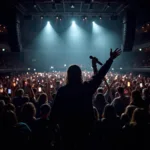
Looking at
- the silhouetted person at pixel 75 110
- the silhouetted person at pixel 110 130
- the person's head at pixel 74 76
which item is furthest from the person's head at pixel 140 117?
the person's head at pixel 74 76

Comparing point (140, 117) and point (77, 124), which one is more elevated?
point (77, 124)

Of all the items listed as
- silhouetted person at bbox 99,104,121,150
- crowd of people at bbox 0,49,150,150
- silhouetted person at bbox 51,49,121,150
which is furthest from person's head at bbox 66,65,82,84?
silhouetted person at bbox 99,104,121,150

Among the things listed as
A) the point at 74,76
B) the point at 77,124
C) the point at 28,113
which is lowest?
the point at 28,113

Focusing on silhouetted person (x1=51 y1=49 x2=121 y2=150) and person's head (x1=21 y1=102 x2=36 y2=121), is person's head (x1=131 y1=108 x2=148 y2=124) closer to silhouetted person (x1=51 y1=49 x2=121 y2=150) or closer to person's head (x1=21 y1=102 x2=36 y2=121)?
silhouetted person (x1=51 y1=49 x2=121 y2=150)

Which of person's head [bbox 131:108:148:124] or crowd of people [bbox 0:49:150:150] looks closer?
crowd of people [bbox 0:49:150:150]

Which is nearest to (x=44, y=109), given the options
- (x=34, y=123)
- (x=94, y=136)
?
(x=34, y=123)

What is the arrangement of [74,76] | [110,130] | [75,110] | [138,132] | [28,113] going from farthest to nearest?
[28,113]
[110,130]
[138,132]
[74,76]
[75,110]

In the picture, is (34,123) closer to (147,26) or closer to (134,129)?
(134,129)

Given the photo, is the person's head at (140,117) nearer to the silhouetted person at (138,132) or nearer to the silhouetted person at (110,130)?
the silhouetted person at (138,132)

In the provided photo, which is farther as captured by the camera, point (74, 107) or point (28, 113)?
point (28, 113)

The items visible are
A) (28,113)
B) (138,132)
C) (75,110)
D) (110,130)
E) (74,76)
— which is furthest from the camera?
(28,113)

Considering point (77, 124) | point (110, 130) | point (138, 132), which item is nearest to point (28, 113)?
point (110, 130)

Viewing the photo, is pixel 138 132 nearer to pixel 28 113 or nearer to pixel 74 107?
pixel 74 107

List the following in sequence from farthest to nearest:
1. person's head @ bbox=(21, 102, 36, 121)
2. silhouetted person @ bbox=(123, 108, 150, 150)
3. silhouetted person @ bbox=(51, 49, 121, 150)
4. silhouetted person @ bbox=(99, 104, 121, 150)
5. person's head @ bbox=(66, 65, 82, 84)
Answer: person's head @ bbox=(21, 102, 36, 121), silhouetted person @ bbox=(99, 104, 121, 150), silhouetted person @ bbox=(123, 108, 150, 150), person's head @ bbox=(66, 65, 82, 84), silhouetted person @ bbox=(51, 49, 121, 150)
